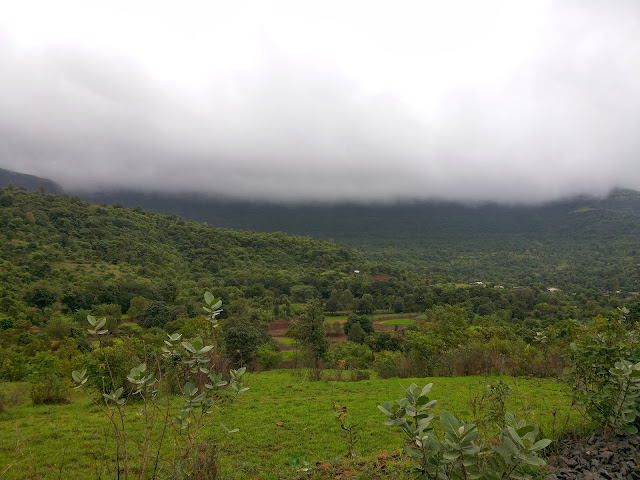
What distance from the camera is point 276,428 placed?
868 cm

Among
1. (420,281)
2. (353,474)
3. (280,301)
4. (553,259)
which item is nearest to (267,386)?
(353,474)

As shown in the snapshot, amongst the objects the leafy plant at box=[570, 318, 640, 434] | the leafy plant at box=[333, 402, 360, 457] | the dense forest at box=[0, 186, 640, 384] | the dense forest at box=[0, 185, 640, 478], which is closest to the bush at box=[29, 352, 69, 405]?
the dense forest at box=[0, 185, 640, 478]

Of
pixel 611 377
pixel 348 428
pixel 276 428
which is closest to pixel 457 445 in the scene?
pixel 348 428

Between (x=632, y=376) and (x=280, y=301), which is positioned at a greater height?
(x=632, y=376)

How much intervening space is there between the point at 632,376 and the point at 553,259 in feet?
468

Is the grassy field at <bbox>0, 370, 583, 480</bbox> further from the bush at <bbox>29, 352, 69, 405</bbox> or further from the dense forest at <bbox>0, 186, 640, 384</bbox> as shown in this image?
the dense forest at <bbox>0, 186, 640, 384</bbox>

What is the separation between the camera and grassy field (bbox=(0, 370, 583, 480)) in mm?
5520

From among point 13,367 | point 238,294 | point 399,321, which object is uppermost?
point 13,367

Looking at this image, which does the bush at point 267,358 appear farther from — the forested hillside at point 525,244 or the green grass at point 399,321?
the forested hillside at point 525,244

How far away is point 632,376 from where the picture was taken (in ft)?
11.6

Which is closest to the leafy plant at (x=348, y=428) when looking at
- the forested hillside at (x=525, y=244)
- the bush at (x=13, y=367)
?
the bush at (x=13, y=367)

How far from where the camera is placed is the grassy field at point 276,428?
18.1ft

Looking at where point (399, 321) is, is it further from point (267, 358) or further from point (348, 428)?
point (348, 428)

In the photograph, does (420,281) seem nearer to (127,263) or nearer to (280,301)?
(280,301)
